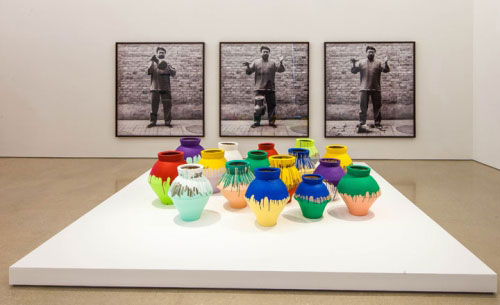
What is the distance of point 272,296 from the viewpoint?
179 cm

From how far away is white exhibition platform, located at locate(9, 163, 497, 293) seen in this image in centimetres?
180

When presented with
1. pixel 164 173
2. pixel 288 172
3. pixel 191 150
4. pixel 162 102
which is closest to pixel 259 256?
pixel 288 172

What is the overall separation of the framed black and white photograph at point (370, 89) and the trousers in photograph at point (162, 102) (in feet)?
7.90

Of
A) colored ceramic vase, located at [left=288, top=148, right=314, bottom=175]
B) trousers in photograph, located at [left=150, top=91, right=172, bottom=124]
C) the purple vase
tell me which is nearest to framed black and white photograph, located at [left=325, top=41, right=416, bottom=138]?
trousers in photograph, located at [left=150, top=91, right=172, bottom=124]

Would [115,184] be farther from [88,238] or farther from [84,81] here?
[84,81]

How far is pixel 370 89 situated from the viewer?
6.11 m

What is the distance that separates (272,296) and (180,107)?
479 centimetres

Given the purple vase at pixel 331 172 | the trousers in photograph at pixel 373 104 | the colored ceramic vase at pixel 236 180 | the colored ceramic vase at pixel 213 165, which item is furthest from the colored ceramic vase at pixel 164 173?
the trousers in photograph at pixel 373 104

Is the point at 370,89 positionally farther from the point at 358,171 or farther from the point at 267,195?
the point at 267,195

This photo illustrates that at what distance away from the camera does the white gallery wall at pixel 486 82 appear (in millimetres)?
5324

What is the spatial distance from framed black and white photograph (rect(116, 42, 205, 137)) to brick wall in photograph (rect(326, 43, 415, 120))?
198 cm

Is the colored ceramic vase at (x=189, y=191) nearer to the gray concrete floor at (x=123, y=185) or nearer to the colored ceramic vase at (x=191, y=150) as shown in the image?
the gray concrete floor at (x=123, y=185)

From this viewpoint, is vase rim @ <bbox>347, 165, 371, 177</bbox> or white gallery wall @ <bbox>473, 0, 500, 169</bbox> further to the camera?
white gallery wall @ <bbox>473, 0, 500, 169</bbox>

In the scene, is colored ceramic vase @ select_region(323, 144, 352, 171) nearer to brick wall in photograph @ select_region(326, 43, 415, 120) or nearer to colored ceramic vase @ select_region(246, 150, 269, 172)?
colored ceramic vase @ select_region(246, 150, 269, 172)
